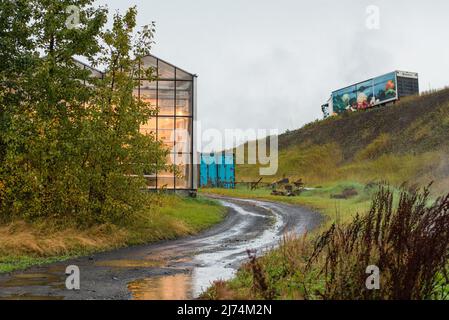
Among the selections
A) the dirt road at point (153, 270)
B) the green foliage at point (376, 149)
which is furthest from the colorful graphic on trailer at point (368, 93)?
the dirt road at point (153, 270)

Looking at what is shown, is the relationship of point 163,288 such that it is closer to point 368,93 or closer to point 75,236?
point 75,236

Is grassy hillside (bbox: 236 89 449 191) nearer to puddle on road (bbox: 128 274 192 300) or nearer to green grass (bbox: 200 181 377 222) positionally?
green grass (bbox: 200 181 377 222)

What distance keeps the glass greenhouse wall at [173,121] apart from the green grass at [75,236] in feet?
34.1

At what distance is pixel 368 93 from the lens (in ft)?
208

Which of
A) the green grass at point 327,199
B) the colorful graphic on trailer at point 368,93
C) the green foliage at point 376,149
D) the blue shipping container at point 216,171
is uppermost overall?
the colorful graphic on trailer at point 368,93

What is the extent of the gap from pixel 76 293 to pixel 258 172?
64.0 metres

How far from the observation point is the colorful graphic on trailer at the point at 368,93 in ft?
196

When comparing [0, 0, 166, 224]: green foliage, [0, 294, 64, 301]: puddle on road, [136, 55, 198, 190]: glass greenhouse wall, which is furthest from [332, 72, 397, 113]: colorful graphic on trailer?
[0, 294, 64, 301]: puddle on road

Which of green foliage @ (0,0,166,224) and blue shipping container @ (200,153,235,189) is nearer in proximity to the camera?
green foliage @ (0,0,166,224)

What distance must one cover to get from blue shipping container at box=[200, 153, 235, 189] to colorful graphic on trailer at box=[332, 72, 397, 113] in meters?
20.8

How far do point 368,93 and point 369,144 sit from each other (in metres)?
6.93

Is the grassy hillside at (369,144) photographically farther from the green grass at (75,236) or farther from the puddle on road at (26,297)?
the puddle on road at (26,297)

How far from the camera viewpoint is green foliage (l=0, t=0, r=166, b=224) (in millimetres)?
15945
